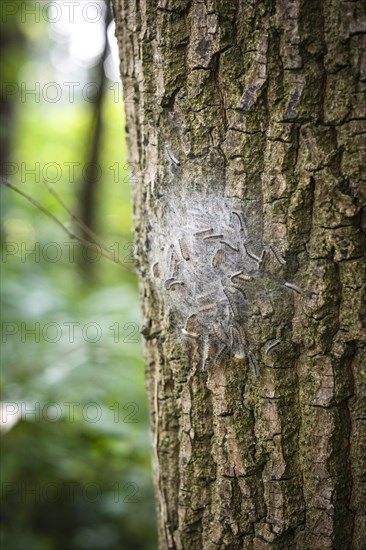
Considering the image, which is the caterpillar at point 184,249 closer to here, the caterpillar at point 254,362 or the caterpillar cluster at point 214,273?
the caterpillar cluster at point 214,273

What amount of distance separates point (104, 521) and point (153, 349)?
7.89 ft

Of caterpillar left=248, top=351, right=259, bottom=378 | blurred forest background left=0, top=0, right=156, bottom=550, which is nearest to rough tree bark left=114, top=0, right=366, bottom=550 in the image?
caterpillar left=248, top=351, right=259, bottom=378

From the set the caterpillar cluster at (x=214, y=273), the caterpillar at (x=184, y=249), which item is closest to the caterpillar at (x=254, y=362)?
the caterpillar cluster at (x=214, y=273)

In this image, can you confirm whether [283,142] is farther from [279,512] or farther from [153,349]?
[279,512]

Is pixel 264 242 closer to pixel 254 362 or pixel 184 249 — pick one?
pixel 184 249

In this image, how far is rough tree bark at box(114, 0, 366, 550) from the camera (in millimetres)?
1549

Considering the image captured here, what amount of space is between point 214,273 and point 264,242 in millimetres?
194

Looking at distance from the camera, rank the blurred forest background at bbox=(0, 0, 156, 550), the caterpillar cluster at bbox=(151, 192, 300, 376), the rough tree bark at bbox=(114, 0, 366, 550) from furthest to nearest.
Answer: the blurred forest background at bbox=(0, 0, 156, 550) < the caterpillar cluster at bbox=(151, 192, 300, 376) < the rough tree bark at bbox=(114, 0, 366, 550)

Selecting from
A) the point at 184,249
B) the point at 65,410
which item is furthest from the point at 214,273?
the point at 65,410

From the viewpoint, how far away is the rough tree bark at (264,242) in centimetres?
155

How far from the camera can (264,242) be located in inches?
65.6

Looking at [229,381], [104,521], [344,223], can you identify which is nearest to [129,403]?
[104,521]

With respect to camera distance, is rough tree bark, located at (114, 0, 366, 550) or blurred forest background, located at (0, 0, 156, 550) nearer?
rough tree bark, located at (114, 0, 366, 550)

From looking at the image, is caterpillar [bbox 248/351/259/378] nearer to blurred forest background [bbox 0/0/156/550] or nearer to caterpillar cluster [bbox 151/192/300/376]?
caterpillar cluster [bbox 151/192/300/376]
